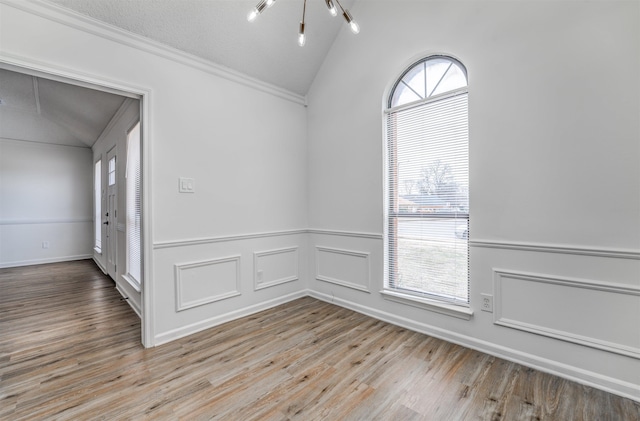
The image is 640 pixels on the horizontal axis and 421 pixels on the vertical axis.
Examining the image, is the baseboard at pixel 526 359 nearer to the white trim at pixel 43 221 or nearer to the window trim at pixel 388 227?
the window trim at pixel 388 227

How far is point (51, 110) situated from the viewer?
4.66 meters

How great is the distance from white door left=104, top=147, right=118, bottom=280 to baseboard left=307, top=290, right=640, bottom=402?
395 centimetres

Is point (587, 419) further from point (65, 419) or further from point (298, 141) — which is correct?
point (298, 141)

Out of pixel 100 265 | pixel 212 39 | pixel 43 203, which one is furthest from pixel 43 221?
pixel 212 39

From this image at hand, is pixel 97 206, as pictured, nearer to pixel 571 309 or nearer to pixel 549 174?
pixel 549 174

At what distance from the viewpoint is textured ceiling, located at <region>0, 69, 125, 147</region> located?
360cm

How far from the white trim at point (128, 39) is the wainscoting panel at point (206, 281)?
6.04 ft

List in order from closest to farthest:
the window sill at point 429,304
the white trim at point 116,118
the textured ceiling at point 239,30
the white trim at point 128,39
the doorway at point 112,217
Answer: the white trim at point 128,39
the textured ceiling at point 239,30
the window sill at point 429,304
the white trim at point 116,118
the doorway at point 112,217

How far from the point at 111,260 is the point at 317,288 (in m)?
3.50

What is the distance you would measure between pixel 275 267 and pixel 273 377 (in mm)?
1488

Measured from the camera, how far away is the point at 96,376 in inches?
78.0

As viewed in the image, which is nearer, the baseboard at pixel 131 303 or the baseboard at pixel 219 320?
the baseboard at pixel 219 320

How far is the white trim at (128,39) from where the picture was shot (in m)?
1.92

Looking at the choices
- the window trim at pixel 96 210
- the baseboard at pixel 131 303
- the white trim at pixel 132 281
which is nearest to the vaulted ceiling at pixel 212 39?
the window trim at pixel 96 210
